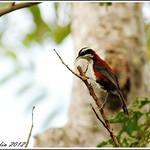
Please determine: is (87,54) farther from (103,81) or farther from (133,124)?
(133,124)

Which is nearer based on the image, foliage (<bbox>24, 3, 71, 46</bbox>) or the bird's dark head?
the bird's dark head

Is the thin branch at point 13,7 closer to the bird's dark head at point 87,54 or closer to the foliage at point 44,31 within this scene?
the bird's dark head at point 87,54

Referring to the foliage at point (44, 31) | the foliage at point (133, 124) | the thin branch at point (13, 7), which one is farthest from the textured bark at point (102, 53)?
the thin branch at point (13, 7)

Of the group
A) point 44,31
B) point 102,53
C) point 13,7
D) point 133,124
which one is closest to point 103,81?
point 13,7

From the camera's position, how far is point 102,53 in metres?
1.81

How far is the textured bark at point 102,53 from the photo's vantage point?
1771 millimetres

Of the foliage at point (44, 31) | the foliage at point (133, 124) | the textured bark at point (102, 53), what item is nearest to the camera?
the foliage at point (133, 124)

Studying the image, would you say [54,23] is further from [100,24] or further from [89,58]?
[89,58]

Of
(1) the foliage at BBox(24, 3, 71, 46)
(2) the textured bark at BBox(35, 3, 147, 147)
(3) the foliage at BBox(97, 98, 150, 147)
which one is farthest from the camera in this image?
(1) the foliage at BBox(24, 3, 71, 46)

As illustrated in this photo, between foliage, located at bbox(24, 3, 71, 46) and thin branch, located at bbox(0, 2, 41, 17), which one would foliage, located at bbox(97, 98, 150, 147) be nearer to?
thin branch, located at bbox(0, 2, 41, 17)

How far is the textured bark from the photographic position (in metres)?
1.77

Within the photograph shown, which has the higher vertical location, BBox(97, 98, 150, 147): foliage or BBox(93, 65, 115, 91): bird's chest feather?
BBox(93, 65, 115, 91): bird's chest feather

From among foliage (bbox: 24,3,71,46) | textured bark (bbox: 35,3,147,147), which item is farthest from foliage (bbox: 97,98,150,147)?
foliage (bbox: 24,3,71,46)

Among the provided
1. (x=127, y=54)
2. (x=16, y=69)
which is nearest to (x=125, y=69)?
(x=127, y=54)
